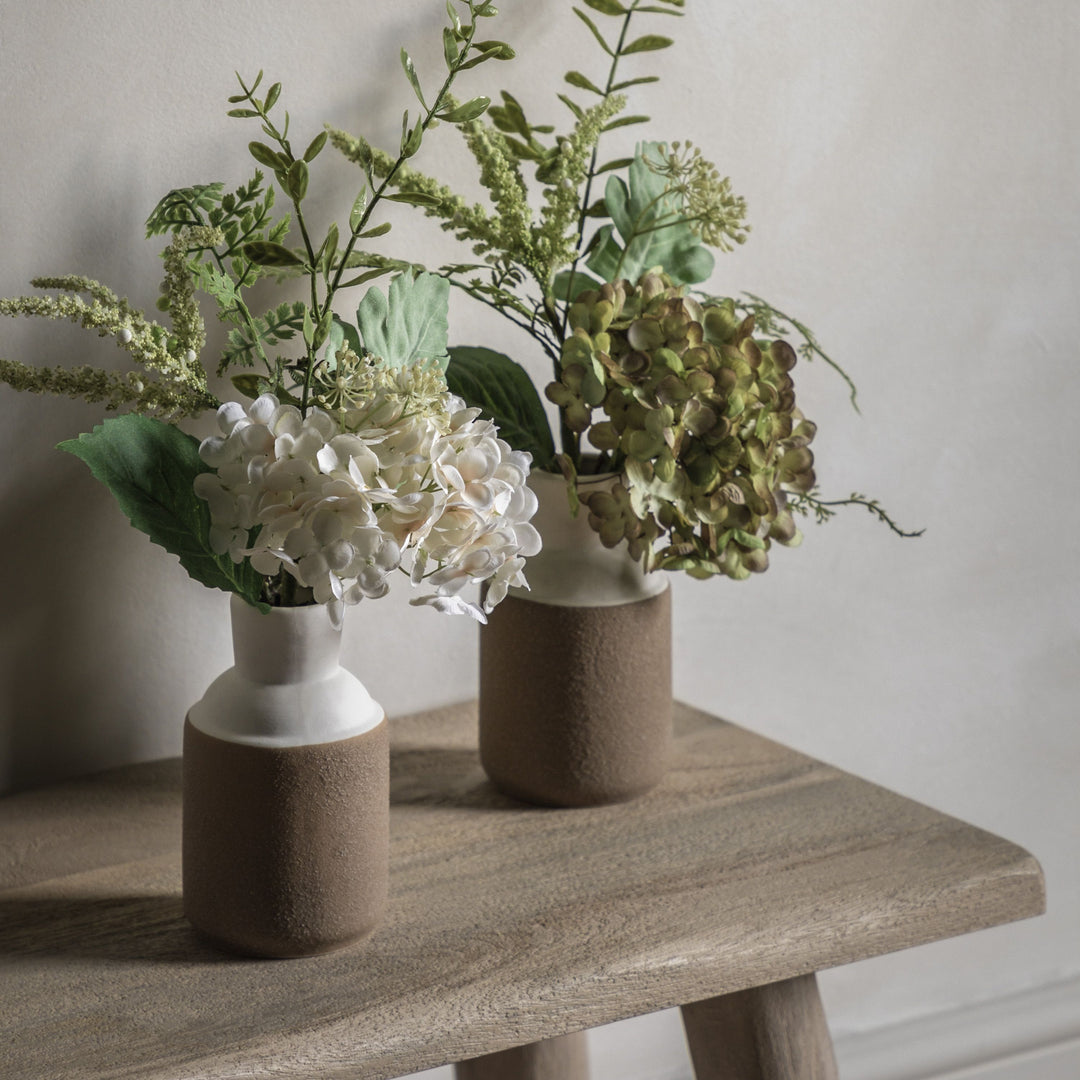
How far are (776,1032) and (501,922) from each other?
0.20 metres

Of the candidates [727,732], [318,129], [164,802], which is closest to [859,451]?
[727,732]

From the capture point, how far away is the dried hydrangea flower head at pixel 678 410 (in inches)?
29.3

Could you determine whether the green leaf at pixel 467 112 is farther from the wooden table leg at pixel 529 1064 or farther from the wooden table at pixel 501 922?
the wooden table leg at pixel 529 1064

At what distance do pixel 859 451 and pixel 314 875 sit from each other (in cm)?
68

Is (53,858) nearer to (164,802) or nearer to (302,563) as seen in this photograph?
(164,802)

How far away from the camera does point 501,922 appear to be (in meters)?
0.70

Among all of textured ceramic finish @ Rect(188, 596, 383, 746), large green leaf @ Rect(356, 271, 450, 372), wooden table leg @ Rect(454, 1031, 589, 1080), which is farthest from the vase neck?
wooden table leg @ Rect(454, 1031, 589, 1080)

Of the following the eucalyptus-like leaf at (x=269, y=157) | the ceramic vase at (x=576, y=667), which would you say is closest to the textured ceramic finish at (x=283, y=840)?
the ceramic vase at (x=576, y=667)

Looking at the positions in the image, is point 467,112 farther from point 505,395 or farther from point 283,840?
point 283,840

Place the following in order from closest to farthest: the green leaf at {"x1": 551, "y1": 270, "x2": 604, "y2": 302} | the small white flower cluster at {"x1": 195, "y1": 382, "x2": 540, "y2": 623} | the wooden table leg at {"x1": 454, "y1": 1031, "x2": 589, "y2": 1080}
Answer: the small white flower cluster at {"x1": 195, "y1": 382, "x2": 540, "y2": 623}, the green leaf at {"x1": 551, "y1": 270, "x2": 604, "y2": 302}, the wooden table leg at {"x1": 454, "y1": 1031, "x2": 589, "y2": 1080}

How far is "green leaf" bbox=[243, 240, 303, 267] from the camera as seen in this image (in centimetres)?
62

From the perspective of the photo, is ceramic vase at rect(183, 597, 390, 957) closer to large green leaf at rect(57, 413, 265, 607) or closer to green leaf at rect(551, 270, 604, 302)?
large green leaf at rect(57, 413, 265, 607)

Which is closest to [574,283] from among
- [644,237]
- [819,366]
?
[644,237]

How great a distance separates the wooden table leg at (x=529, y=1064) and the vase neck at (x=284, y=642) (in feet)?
1.47
